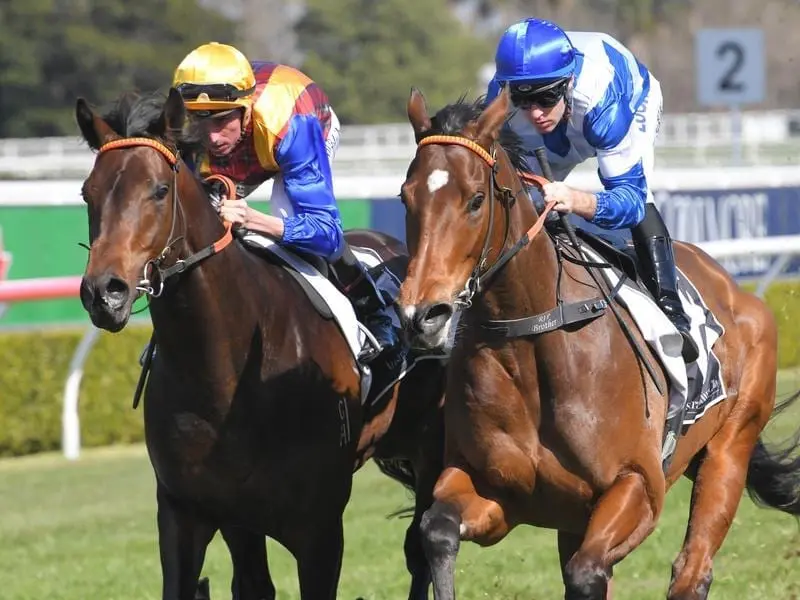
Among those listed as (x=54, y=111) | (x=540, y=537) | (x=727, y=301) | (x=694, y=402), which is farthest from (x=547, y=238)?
(x=54, y=111)

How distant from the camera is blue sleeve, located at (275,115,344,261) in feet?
15.6

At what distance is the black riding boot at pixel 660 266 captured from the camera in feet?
15.7

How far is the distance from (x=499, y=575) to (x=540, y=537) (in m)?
1.05

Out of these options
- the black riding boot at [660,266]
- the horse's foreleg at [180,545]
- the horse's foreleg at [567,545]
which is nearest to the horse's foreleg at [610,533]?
the horse's foreleg at [567,545]

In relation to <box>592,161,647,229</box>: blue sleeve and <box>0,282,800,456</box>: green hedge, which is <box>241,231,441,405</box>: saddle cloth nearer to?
<box>592,161,647,229</box>: blue sleeve

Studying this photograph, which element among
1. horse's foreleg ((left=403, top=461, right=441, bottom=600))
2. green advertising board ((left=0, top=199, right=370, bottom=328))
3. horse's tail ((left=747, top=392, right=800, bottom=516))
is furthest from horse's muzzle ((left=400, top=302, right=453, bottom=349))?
green advertising board ((left=0, top=199, right=370, bottom=328))

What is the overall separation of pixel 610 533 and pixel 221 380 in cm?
120

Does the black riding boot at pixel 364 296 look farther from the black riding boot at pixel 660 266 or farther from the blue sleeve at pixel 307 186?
the black riding boot at pixel 660 266

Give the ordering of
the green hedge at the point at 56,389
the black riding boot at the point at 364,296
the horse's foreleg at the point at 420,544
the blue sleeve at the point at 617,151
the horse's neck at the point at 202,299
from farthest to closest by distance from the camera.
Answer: the green hedge at the point at 56,389, the horse's foreleg at the point at 420,544, the black riding boot at the point at 364,296, the blue sleeve at the point at 617,151, the horse's neck at the point at 202,299

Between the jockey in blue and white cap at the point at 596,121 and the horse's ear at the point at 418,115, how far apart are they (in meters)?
0.31

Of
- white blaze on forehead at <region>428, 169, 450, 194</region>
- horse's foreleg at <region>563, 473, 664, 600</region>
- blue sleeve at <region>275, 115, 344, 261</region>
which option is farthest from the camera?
blue sleeve at <region>275, 115, 344, 261</region>

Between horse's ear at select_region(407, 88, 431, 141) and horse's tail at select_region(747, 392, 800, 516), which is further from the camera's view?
horse's tail at select_region(747, 392, 800, 516)

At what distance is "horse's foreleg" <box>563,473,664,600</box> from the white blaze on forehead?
3.33 ft

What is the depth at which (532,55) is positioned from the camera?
172 inches
